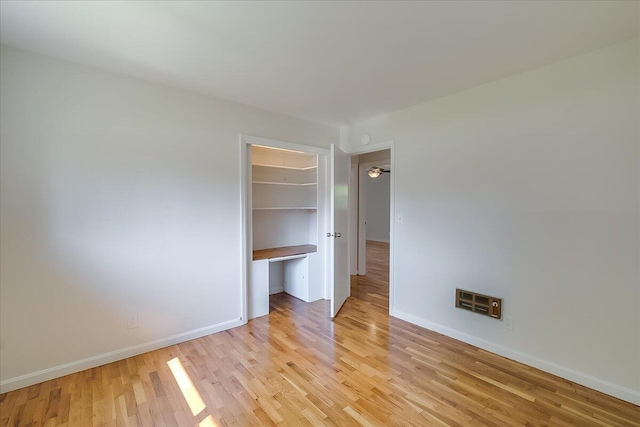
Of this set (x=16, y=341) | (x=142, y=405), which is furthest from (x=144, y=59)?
(x=142, y=405)

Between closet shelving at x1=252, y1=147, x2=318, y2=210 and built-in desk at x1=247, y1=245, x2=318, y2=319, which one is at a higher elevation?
closet shelving at x1=252, y1=147, x2=318, y2=210

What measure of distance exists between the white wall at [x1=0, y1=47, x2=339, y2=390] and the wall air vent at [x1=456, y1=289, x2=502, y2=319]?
2.34m

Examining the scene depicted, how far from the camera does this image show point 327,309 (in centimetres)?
365

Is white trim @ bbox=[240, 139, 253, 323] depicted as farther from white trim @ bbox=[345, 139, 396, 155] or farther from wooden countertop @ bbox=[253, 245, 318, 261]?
white trim @ bbox=[345, 139, 396, 155]

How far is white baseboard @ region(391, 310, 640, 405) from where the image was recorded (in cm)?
196

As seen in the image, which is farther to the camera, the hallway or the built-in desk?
the hallway

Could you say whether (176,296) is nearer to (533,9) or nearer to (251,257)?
(251,257)

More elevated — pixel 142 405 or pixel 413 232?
pixel 413 232

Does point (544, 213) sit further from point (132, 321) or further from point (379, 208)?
point (379, 208)

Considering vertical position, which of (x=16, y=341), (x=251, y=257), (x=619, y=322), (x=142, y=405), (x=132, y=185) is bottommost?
(x=142, y=405)

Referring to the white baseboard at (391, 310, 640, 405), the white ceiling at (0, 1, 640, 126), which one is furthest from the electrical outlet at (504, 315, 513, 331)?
the white ceiling at (0, 1, 640, 126)

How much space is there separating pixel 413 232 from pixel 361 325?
3.89ft

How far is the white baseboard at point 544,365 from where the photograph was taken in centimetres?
196

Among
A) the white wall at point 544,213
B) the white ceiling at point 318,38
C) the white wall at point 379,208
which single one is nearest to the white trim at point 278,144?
the white ceiling at point 318,38
